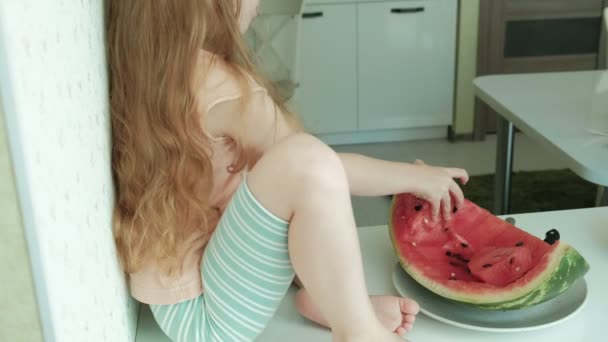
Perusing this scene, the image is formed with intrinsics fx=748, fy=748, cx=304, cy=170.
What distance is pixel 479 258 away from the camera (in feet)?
3.50

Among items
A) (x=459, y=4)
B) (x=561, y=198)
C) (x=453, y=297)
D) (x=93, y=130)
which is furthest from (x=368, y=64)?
(x=93, y=130)

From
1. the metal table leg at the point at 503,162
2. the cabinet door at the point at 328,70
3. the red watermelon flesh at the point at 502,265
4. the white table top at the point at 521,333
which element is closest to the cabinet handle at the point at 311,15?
the cabinet door at the point at 328,70

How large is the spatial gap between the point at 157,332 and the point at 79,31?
1.57 ft

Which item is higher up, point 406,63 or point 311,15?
point 311,15

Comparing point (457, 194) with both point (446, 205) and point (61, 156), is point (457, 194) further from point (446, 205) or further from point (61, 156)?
point (61, 156)

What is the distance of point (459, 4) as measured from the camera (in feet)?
10.4

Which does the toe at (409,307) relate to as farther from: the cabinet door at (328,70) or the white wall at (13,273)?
the cabinet door at (328,70)

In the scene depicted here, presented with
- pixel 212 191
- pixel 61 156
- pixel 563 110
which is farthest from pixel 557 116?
pixel 61 156

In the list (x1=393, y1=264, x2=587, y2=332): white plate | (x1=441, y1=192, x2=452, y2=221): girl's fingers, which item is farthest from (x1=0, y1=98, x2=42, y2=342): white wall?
(x1=441, y1=192, x2=452, y2=221): girl's fingers

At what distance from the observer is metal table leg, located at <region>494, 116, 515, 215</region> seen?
5.83 feet

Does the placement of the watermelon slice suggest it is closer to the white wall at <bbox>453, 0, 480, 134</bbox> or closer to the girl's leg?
the girl's leg

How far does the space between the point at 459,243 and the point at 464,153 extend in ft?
7.03

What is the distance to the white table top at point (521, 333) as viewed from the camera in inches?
37.9

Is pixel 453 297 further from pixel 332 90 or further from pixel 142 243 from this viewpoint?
pixel 332 90
